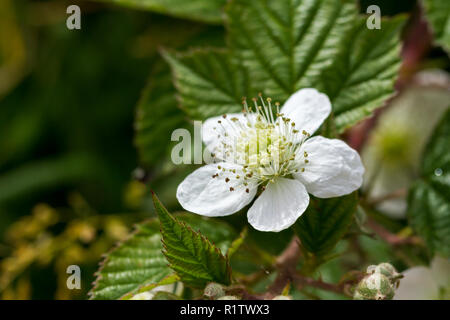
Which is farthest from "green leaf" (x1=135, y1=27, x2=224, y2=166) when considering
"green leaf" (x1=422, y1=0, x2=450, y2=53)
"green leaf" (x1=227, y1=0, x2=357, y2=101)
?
"green leaf" (x1=422, y1=0, x2=450, y2=53)

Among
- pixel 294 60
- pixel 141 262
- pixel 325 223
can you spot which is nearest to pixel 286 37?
pixel 294 60

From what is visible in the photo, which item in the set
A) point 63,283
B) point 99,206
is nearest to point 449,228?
point 63,283

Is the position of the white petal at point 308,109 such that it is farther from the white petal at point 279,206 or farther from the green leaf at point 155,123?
the green leaf at point 155,123

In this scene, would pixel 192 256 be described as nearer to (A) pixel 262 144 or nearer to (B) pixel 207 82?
(A) pixel 262 144

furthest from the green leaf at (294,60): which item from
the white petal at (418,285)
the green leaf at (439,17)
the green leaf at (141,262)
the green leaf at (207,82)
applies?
the white petal at (418,285)

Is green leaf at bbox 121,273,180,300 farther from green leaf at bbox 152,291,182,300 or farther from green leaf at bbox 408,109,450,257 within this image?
green leaf at bbox 408,109,450,257

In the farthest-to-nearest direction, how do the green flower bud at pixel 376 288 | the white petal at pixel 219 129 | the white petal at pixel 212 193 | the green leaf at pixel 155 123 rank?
the green leaf at pixel 155 123 < the white petal at pixel 219 129 < the white petal at pixel 212 193 < the green flower bud at pixel 376 288

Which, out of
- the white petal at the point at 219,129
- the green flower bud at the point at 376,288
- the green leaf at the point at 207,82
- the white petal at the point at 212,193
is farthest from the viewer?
the green leaf at the point at 207,82

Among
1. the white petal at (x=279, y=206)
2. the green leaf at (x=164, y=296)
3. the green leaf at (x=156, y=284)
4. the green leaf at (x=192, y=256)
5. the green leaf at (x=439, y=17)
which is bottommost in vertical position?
the green leaf at (x=164, y=296)
